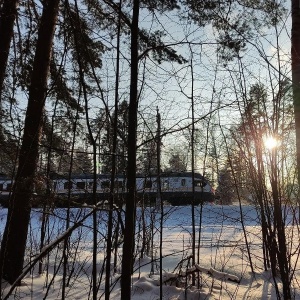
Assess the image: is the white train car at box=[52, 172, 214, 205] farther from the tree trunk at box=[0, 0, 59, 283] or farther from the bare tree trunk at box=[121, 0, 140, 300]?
the tree trunk at box=[0, 0, 59, 283]

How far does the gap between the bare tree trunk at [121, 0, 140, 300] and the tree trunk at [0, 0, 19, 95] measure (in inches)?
138

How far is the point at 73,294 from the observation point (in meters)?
3.96

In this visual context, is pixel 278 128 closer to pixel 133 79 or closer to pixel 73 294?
pixel 133 79

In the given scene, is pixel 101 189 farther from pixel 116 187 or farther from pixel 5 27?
pixel 5 27

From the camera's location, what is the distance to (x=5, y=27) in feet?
16.2

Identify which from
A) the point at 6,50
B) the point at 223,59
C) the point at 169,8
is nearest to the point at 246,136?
the point at 223,59

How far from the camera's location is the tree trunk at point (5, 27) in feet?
15.4

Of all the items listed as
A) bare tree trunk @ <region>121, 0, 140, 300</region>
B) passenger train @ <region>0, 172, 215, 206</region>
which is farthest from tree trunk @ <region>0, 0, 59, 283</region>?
bare tree trunk @ <region>121, 0, 140, 300</region>

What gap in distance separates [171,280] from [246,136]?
2.14 meters

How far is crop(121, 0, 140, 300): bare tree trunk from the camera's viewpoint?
5.53 feet

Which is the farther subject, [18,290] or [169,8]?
[18,290]

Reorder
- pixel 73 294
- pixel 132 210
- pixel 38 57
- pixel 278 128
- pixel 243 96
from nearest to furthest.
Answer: pixel 132 210 → pixel 278 128 → pixel 243 96 → pixel 73 294 → pixel 38 57

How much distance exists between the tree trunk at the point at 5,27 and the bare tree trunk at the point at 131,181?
3508mm

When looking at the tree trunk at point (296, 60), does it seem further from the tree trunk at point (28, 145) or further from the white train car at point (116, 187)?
the tree trunk at point (28, 145)
